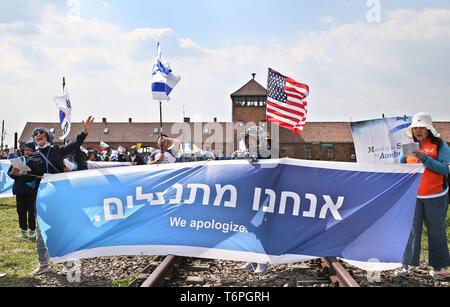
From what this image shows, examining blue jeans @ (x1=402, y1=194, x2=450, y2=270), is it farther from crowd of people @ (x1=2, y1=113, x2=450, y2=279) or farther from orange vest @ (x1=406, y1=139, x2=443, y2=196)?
orange vest @ (x1=406, y1=139, x2=443, y2=196)

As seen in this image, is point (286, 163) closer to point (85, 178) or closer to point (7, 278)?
point (85, 178)

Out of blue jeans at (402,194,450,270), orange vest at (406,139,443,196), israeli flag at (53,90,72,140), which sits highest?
israeli flag at (53,90,72,140)

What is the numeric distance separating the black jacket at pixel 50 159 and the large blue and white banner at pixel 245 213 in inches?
23.0

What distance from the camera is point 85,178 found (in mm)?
5039

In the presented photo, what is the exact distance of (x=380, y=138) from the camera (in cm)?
958

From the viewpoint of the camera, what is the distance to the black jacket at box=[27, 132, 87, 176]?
533 centimetres

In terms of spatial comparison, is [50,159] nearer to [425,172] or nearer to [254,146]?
[254,146]

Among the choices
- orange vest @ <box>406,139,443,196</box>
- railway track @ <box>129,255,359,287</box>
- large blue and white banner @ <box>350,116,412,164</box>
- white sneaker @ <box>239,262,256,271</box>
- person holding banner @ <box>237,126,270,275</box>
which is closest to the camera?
railway track @ <box>129,255,359,287</box>

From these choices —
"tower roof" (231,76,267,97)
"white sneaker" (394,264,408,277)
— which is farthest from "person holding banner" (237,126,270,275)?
"tower roof" (231,76,267,97)

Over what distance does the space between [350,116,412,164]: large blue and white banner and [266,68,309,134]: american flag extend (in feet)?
5.70

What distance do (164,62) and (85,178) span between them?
2914 mm

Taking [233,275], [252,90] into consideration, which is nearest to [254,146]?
[233,275]

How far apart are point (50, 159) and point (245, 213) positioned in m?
2.93
